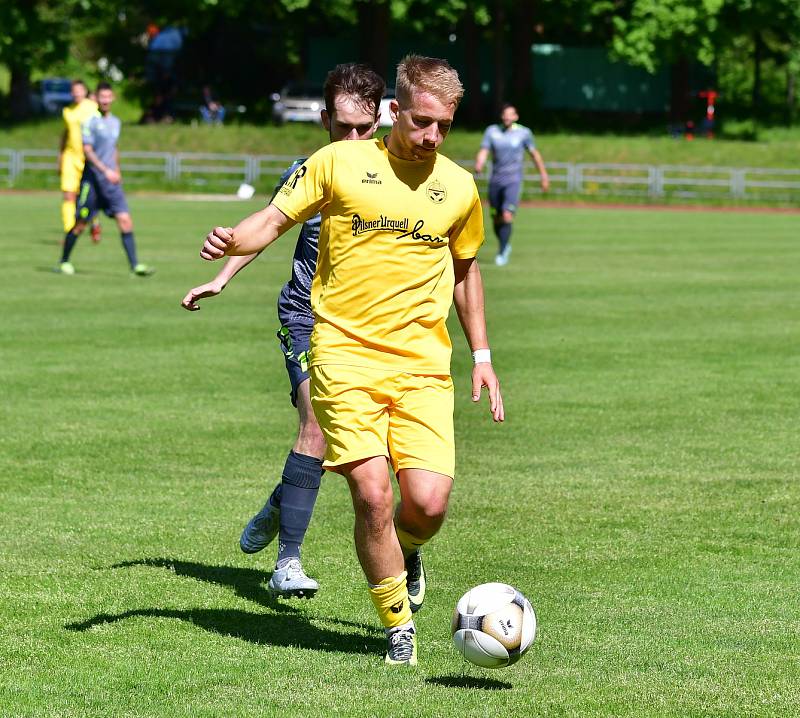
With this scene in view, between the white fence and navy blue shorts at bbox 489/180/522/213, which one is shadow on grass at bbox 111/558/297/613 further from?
the white fence

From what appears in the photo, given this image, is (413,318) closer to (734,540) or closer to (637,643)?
(637,643)

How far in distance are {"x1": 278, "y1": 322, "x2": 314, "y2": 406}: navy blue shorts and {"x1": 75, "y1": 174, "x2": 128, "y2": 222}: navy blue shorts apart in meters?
12.7

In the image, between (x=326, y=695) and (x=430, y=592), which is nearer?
(x=326, y=695)

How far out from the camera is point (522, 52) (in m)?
56.6

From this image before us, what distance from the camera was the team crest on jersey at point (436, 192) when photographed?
18.2ft

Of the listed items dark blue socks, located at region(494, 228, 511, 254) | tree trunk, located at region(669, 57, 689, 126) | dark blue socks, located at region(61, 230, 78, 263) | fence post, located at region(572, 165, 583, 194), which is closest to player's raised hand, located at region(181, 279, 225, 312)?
dark blue socks, located at region(61, 230, 78, 263)

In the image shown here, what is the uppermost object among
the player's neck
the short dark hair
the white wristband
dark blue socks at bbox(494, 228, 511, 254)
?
the short dark hair

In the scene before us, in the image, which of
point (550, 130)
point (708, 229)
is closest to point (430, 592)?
point (708, 229)

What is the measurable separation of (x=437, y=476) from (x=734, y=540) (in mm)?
2499

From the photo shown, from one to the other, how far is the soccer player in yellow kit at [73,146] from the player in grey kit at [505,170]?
5.97 m

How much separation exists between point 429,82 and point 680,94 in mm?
54862

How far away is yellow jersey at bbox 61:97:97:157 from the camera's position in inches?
846

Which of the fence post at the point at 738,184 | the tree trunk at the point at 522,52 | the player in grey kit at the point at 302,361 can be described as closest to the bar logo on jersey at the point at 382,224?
the player in grey kit at the point at 302,361

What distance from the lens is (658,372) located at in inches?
503
